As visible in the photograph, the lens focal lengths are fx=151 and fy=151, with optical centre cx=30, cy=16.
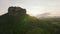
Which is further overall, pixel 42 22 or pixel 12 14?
pixel 12 14

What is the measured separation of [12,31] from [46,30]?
0.84 metres

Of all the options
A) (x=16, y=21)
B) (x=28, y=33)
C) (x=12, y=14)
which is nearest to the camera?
(x=28, y=33)

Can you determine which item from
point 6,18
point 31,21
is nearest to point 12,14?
point 6,18

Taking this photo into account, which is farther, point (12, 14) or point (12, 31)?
point (12, 14)

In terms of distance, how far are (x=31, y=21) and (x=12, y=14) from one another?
27.9 inches

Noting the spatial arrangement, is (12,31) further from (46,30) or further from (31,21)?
(46,30)

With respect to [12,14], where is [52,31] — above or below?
below

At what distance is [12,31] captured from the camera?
3.69 meters

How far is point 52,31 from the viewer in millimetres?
3707

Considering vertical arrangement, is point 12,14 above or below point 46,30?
above

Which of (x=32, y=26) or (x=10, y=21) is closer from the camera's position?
(x=32, y=26)

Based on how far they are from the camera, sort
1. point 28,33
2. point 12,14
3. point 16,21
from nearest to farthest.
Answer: point 28,33
point 16,21
point 12,14

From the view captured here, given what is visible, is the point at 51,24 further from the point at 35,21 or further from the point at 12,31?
the point at 12,31

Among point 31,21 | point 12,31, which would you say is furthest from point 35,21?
point 12,31
